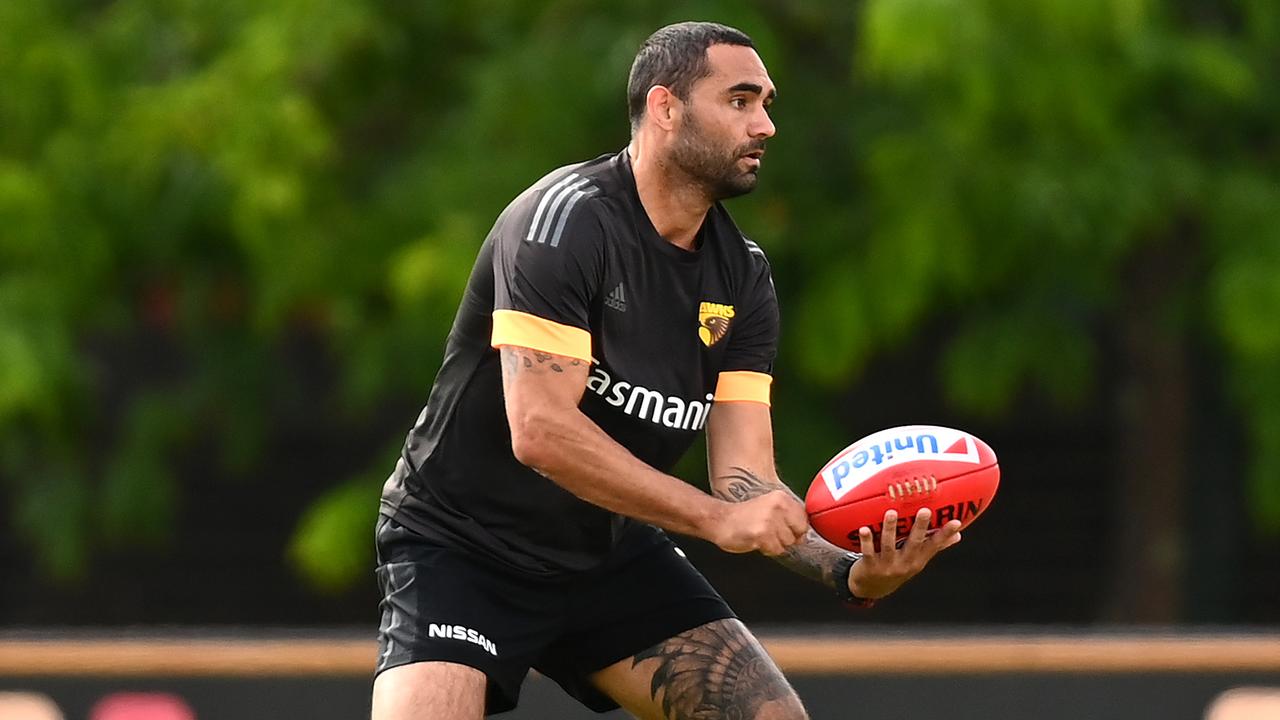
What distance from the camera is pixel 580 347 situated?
4.72m

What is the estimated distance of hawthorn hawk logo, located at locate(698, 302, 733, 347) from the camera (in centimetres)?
507

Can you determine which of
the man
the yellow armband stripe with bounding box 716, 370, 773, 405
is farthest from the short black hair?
the yellow armband stripe with bounding box 716, 370, 773, 405

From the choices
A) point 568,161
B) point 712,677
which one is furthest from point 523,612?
point 568,161

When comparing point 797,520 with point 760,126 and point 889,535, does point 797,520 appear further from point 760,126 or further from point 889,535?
point 760,126

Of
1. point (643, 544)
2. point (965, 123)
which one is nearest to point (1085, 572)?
point (965, 123)

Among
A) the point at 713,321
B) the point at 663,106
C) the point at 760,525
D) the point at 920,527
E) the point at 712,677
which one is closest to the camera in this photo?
the point at 760,525

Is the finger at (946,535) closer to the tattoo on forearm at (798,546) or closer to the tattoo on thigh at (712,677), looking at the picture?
the tattoo on forearm at (798,546)

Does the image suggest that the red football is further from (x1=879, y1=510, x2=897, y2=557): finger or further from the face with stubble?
the face with stubble

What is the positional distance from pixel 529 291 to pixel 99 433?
8.81m

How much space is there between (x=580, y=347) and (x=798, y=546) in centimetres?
96

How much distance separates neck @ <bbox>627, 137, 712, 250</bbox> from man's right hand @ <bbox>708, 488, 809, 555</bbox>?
74 centimetres

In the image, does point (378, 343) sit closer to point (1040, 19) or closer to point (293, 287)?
point (293, 287)

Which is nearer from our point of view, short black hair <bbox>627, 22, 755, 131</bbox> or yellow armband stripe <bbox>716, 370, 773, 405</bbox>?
short black hair <bbox>627, 22, 755, 131</bbox>

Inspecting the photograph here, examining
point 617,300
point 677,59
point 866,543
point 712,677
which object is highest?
point 677,59
